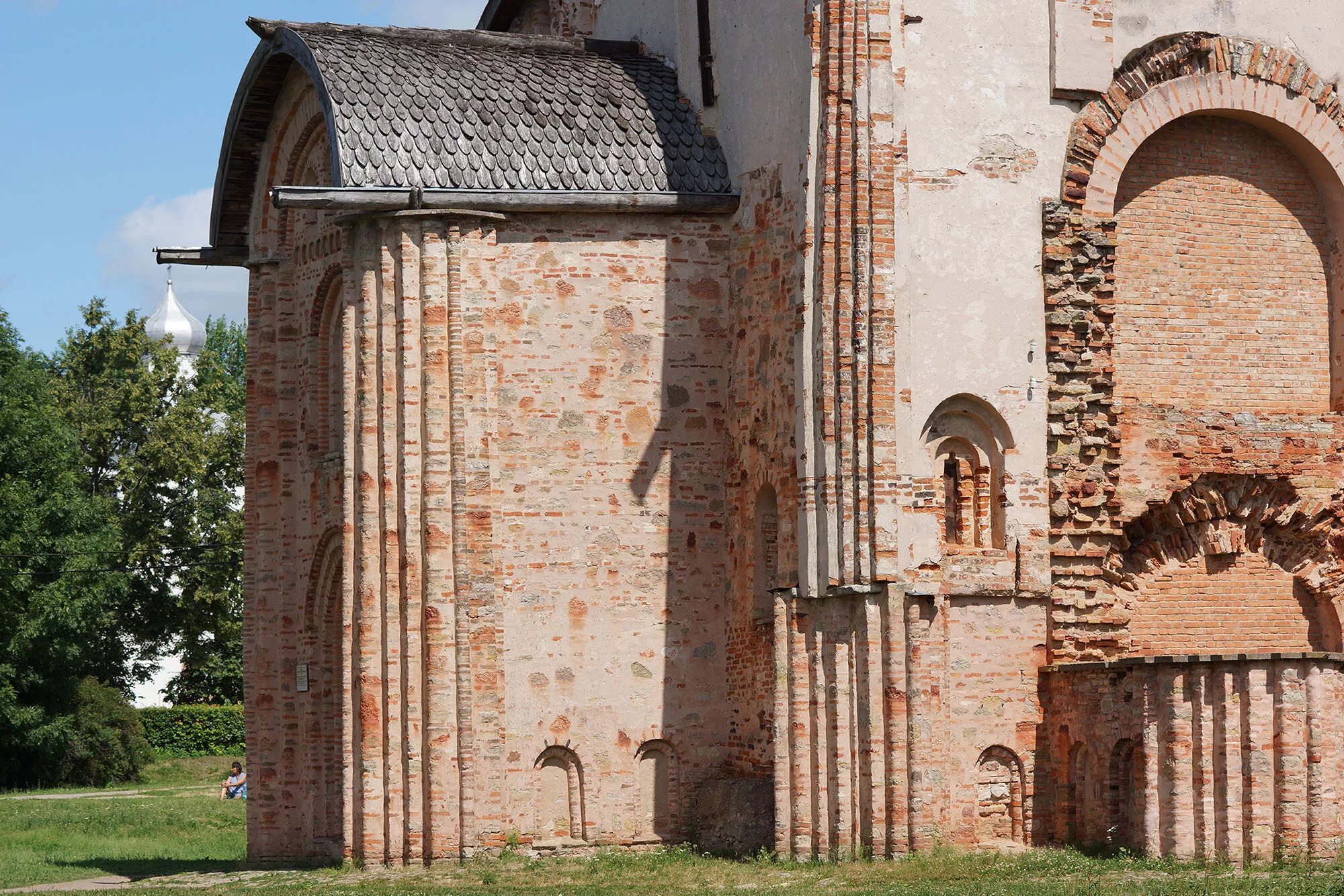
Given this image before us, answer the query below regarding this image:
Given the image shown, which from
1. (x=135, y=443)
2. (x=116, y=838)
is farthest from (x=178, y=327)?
(x=116, y=838)

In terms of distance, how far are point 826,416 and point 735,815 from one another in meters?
3.92

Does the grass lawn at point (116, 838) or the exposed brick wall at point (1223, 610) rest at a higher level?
the exposed brick wall at point (1223, 610)

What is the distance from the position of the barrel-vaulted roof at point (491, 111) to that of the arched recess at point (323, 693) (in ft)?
14.1

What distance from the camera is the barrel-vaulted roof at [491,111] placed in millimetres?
18234

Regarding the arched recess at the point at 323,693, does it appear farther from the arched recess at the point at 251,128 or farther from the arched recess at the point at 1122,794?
the arched recess at the point at 1122,794

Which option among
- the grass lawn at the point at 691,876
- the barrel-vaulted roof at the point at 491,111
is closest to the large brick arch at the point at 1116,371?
the grass lawn at the point at 691,876

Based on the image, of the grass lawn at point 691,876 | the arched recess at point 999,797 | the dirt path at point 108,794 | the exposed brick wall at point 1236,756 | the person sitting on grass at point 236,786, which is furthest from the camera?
the dirt path at point 108,794

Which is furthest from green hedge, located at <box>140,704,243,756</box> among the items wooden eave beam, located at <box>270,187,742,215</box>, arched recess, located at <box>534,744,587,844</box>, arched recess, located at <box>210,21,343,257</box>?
wooden eave beam, located at <box>270,187,742,215</box>

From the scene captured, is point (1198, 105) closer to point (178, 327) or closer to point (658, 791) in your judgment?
point (658, 791)

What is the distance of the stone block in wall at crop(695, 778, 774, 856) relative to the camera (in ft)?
58.1

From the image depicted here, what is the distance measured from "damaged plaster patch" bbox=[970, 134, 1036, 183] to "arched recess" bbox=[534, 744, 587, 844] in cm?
666

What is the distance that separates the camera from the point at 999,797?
17281 millimetres

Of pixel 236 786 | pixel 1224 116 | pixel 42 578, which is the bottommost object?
pixel 236 786

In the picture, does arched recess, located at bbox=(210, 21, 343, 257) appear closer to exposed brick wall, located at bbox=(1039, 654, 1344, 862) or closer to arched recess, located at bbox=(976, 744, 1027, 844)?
arched recess, located at bbox=(976, 744, 1027, 844)
